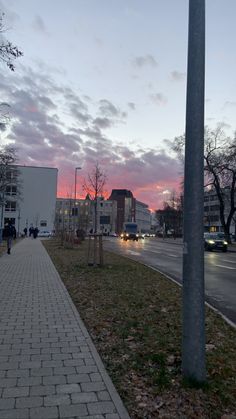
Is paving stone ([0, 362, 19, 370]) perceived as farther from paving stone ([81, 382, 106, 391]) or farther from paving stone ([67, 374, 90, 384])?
paving stone ([81, 382, 106, 391])

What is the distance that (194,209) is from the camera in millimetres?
4402

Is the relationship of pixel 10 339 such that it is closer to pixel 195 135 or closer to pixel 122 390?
pixel 122 390

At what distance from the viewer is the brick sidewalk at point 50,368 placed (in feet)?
12.1

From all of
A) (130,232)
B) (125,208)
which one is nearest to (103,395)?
(130,232)

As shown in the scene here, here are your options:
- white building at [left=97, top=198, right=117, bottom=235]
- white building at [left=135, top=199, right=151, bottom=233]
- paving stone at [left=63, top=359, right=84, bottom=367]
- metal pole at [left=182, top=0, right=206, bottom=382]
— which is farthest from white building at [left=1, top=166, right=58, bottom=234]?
metal pole at [left=182, top=0, right=206, bottom=382]

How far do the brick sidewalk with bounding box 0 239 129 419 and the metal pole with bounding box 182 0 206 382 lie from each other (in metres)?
0.91

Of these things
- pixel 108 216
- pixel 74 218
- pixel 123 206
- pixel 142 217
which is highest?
pixel 123 206

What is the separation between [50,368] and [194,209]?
7.80ft

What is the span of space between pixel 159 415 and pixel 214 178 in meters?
48.6

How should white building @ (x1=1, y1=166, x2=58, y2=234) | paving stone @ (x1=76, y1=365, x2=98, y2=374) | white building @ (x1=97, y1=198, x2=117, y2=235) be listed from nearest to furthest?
paving stone @ (x1=76, y1=365, x2=98, y2=374) < white building @ (x1=1, y1=166, x2=58, y2=234) < white building @ (x1=97, y1=198, x2=117, y2=235)

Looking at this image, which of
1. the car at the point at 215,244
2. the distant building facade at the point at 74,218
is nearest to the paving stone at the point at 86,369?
the distant building facade at the point at 74,218

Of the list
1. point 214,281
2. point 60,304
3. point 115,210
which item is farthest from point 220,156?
point 115,210

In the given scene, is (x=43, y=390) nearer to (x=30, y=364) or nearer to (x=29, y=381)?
(x=29, y=381)

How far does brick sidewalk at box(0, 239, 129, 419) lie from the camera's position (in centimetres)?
370
